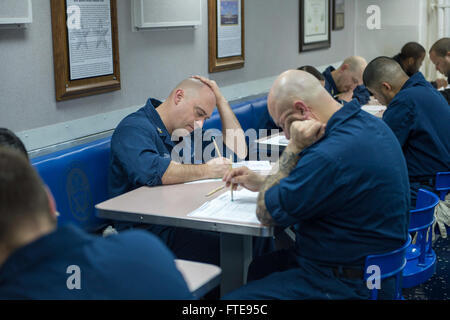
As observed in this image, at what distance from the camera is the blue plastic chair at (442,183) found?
10.8ft

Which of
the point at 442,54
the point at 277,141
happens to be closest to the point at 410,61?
the point at 442,54

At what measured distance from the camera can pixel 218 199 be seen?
2.54 meters

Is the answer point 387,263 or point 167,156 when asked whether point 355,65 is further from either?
point 387,263

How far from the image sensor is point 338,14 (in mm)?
7395

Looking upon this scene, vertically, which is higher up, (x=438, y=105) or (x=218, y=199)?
(x=438, y=105)

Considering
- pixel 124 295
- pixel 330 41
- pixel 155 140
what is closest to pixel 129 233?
pixel 124 295

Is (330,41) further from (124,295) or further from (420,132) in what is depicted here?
(124,295)

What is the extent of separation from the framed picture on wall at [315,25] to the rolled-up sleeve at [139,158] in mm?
3933

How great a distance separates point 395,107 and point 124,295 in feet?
9.22

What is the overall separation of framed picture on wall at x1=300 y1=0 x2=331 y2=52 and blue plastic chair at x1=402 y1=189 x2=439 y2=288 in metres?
3.87

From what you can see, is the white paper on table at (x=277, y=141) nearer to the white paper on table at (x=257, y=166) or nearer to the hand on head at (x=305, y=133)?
the white paper on table at (x=257, y=166)

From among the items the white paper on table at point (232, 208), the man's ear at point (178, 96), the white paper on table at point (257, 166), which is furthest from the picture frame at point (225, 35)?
the white paper on table at point (232, 208)

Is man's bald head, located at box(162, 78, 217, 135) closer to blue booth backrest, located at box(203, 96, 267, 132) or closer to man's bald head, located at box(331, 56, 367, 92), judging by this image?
blue booth backrest, located at box(203, 96, 267, 132)

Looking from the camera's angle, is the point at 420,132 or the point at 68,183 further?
the point at 420,132
